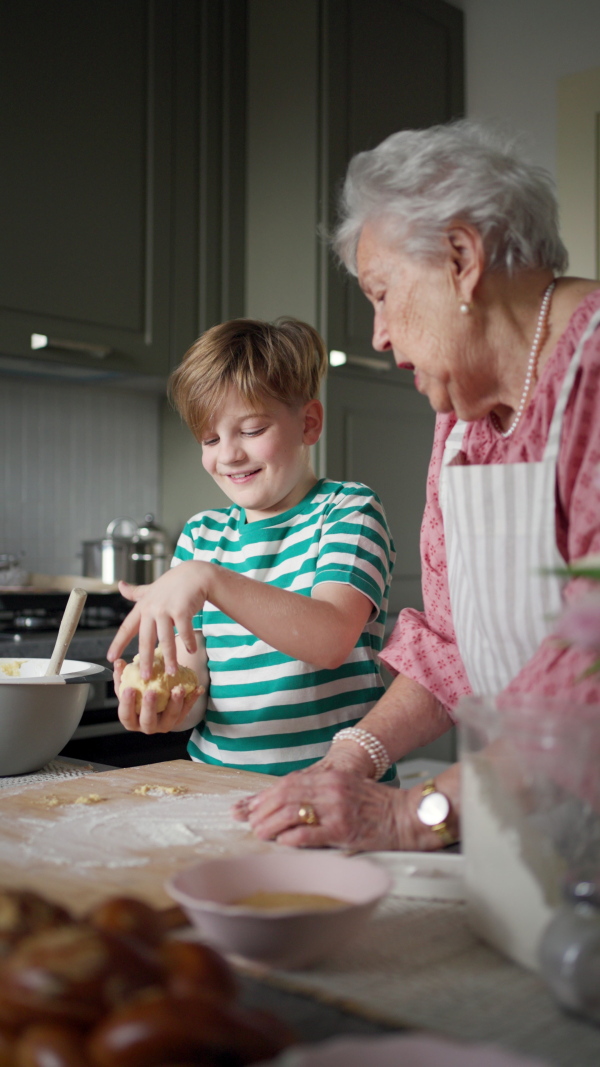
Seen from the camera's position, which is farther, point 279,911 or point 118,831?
point 118,831

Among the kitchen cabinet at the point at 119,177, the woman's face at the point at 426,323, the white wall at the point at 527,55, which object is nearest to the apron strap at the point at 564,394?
the woman's face at the point at 426,323

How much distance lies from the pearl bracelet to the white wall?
226 centimetres

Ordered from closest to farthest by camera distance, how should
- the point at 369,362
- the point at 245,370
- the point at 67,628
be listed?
1. the point at 67,628
2. the point at 245,370
3. the point at 369,362

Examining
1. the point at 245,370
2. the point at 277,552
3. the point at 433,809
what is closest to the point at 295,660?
the point at 277,552

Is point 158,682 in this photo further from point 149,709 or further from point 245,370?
point 245,370

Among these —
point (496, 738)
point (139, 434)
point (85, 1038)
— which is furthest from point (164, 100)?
point (85, 1038)

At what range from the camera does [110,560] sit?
259 centimetres

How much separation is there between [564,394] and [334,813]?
41cm

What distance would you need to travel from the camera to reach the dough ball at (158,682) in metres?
1.11

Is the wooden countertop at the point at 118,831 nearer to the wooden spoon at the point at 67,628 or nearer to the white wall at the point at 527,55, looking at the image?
the wooden spoon at the point at 67,628

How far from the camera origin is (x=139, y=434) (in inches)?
116

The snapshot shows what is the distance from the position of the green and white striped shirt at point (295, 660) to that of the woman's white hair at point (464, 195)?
0.45m

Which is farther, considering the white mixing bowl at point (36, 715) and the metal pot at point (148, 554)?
the metal pot at point (148, 554)

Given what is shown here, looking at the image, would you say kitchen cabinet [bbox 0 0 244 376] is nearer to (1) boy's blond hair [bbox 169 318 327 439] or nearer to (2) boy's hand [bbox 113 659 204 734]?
(1) boy's blond hair [bbox 169 318 327 439]
